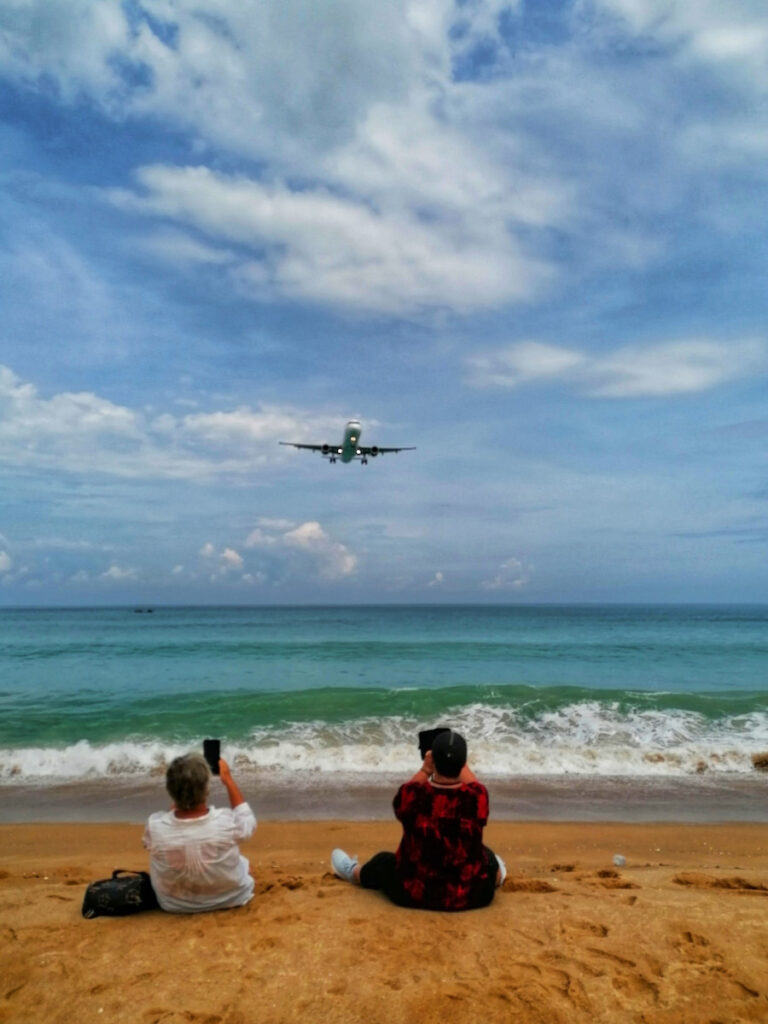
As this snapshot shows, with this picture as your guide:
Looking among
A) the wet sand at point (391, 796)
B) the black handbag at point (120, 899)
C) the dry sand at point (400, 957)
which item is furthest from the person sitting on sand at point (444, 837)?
the wet sand at point (391, 796)

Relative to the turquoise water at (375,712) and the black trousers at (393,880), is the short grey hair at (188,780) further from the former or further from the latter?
the turquoise water at (375,712)

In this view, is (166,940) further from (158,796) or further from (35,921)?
Answer: (158,796)

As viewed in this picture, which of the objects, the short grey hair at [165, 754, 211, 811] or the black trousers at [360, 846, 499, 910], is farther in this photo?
the black trousers at [360, 846, 499, 910]

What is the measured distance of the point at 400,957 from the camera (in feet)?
12.4

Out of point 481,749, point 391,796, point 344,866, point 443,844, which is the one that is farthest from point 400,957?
point 481,749

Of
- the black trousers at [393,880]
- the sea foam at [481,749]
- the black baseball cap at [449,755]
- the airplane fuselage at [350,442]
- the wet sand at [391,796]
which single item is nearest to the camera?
the black baseball cap at [449,755]

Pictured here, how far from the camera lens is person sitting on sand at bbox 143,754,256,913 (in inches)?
164

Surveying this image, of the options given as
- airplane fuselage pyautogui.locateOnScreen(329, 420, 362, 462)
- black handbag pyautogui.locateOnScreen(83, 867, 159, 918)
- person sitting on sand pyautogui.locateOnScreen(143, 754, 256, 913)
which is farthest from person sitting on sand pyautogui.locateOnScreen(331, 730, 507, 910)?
airplane fuselage pyautogui.locateOnScreen(329, 420, 362, 462)

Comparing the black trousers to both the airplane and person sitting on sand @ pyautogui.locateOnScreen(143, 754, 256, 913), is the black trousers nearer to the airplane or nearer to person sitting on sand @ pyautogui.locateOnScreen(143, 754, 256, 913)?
person sitting on sand @ pyautogui.locateOnScreen(143, 754, 256, 913)

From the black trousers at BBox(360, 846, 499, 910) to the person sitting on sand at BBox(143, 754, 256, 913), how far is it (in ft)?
3.21

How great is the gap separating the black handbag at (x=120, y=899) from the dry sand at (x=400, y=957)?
0.10m

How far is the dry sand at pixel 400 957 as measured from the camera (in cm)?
334

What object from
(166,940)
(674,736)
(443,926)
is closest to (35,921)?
(166,940)

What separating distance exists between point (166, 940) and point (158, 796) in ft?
19.4
